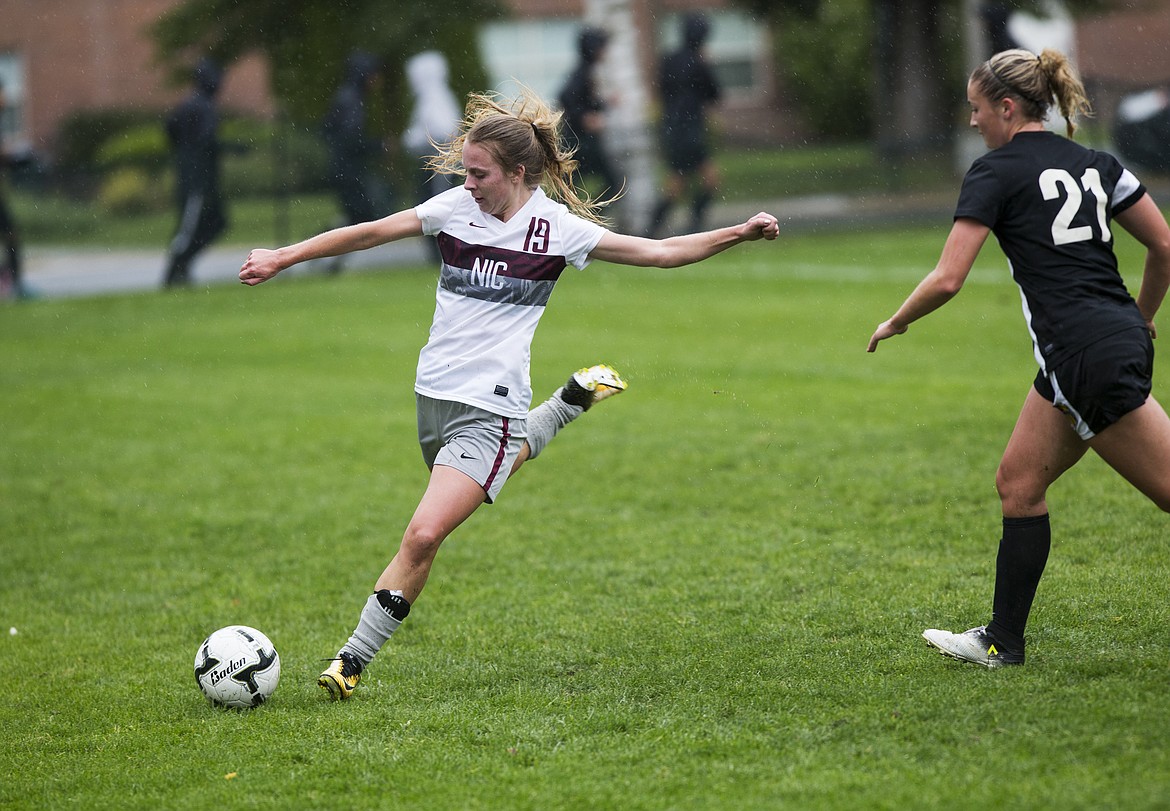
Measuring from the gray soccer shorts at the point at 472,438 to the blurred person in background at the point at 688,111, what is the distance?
13.6m

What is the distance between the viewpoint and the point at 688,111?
19.3 metres

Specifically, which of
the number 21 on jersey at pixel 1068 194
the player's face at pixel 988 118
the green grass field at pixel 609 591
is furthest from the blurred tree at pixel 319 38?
the number 21 on jersey at pixel 1068 194

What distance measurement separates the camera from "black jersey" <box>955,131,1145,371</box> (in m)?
4.09

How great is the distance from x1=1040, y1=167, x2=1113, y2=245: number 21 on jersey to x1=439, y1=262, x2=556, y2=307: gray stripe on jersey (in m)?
1.75

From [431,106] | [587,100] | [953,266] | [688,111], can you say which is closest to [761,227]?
[953,266]

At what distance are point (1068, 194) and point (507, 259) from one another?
192 centimetres

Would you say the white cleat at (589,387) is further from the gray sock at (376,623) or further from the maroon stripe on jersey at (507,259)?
the gray sock at (376,623)

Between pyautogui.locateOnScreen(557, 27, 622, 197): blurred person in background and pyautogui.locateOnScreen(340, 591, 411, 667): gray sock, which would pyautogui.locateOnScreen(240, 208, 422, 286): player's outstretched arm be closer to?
pyautogui.locateOnScreen(340, 591, 411, 667): gray sock

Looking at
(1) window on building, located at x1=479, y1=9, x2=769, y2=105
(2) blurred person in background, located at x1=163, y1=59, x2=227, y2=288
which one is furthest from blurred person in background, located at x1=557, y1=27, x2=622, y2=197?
(1) window on building, located at x1=479, y1=9, x2=769, y2=105

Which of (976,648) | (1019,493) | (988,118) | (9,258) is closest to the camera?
(988,118)

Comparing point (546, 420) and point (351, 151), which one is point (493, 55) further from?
point (546, 420)

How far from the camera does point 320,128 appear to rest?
20.5 meters

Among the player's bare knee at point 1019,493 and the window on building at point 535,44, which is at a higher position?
the window on building at point 535,44

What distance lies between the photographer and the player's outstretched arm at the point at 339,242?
4672 mm
